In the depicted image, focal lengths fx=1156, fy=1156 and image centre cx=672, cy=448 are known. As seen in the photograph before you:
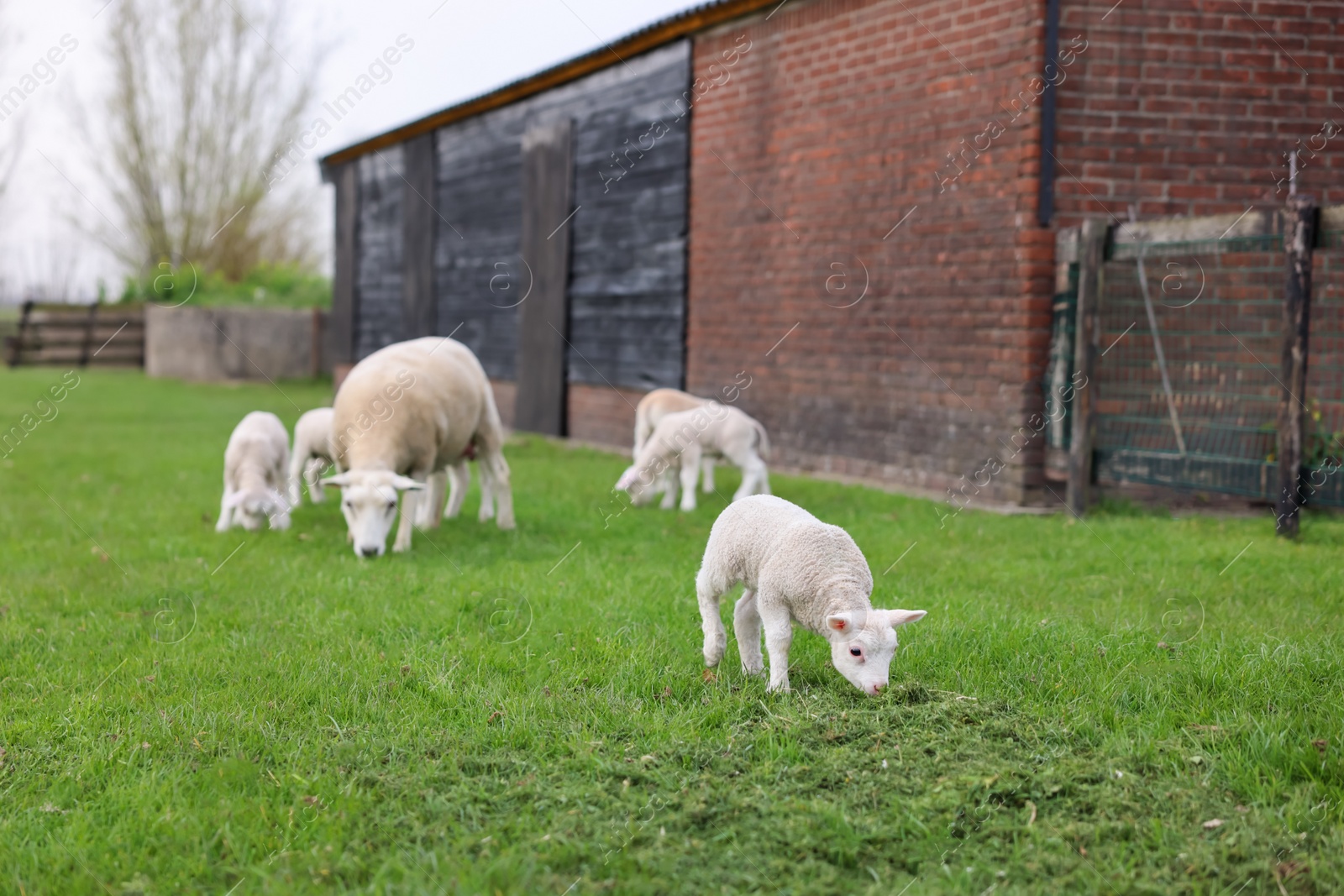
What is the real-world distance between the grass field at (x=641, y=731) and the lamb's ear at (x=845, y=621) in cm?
34

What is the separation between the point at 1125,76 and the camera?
987cm

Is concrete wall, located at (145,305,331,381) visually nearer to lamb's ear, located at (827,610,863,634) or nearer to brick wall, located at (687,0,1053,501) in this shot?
brick wall, located at (687,0,1053,501)

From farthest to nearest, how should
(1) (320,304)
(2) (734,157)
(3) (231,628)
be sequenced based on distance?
(1) (320,304) → (2) (734,157) → (3) (231,628)

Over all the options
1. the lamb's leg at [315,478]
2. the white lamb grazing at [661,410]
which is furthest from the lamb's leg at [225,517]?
the white lamb grazing at [661,410]

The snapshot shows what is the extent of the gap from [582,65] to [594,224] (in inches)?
83.7

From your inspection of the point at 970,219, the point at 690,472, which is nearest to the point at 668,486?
the point at 690,472

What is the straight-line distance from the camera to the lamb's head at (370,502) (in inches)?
301

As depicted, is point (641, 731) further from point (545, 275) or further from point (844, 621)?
point (545, 275)

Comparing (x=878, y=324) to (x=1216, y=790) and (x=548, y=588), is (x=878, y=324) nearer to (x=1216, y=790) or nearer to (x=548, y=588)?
(x=548, y=588)

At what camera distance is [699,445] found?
987 centimetres

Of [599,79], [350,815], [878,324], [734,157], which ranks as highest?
[599,79]

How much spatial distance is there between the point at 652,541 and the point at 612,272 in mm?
7853

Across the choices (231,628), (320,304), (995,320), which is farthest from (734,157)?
(320,304)

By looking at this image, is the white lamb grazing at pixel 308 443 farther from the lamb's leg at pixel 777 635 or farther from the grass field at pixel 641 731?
the lamb's leg at pixel 777 635
